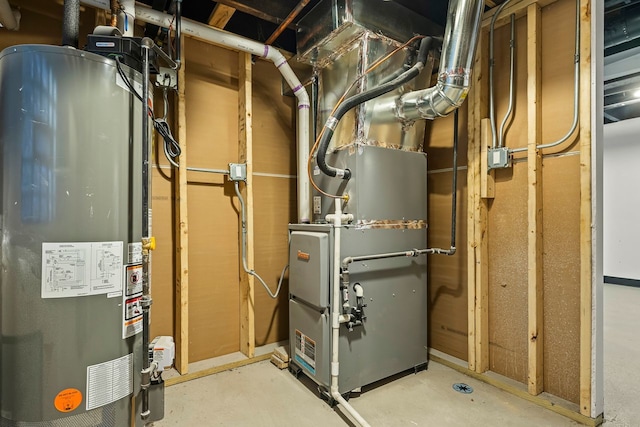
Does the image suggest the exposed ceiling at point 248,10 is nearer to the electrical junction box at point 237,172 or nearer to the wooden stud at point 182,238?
the wooden stud at point 182,238

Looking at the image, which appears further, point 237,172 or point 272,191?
point 272,191

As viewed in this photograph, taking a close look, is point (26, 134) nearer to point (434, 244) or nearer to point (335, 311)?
Result: point (335, 311)

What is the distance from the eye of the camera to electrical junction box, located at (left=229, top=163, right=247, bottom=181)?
2426 millimetres

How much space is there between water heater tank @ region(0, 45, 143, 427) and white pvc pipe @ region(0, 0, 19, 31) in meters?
0.86

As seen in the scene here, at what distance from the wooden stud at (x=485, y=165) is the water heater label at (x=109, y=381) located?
227 centimetres

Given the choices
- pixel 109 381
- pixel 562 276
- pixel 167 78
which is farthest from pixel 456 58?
pixel 109 381

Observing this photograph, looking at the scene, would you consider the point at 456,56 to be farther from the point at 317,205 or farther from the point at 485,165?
the point at 317,205

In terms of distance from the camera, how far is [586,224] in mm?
1732

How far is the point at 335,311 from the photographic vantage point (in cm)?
189

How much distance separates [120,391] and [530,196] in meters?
2.38

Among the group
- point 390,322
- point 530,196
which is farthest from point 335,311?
point 530,196

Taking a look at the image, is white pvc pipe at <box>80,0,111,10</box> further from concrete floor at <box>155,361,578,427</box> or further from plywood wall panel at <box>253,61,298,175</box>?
concrete floor at <box>155,361,578,427</box>

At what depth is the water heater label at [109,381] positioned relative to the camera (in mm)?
1194

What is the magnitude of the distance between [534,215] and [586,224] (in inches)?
10.4
